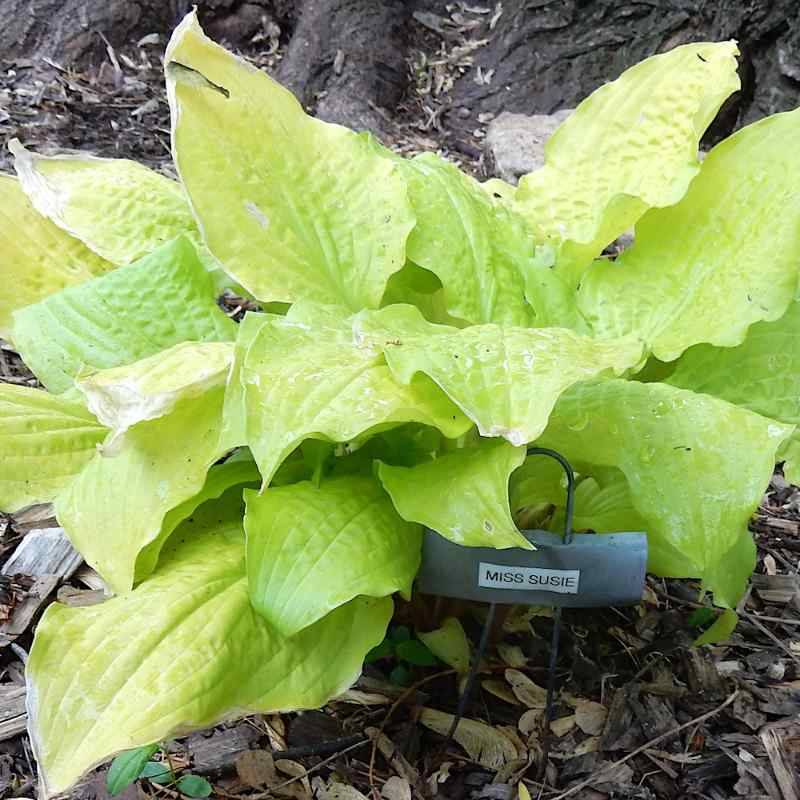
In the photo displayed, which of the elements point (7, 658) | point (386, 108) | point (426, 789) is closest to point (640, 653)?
point (426, 789)

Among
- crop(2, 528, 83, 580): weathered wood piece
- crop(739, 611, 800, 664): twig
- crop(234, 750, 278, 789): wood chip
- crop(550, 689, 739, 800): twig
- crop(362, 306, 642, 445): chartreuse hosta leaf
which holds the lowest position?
crop(739, 611, 800, 664): twig

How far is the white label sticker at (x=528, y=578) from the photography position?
94 cm

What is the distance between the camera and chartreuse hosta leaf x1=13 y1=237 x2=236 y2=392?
3.67 feet

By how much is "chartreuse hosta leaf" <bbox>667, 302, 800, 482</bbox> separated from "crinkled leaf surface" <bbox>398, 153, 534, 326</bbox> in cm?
23

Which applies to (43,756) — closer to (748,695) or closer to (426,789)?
(426,789)

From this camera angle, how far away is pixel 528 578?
37.1 inches

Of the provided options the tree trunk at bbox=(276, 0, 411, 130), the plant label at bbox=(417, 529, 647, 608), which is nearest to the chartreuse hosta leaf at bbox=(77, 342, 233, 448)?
the plant label at bbox=(417, 529, 647, 608)

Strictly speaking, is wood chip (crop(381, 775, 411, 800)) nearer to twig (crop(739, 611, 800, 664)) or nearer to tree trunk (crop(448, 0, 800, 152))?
twig (crop(739, 611, 800, 664))

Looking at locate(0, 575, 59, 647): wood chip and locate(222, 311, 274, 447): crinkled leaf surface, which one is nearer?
locate(222, 311, 274, 447): crinkled leaf surface

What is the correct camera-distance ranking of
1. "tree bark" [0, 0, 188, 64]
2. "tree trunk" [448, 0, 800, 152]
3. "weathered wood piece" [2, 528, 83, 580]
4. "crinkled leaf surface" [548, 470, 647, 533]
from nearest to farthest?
"crinkled leaf surface" [548, 470, 647, 533]
"weathered wood piece" [2, 528, 83, 580]
"tree trunk" [448, 0, 800, 152]
"tree bark" [0, 0, 188, 64]

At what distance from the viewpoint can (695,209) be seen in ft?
3.73

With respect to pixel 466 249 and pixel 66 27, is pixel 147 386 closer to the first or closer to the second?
pixel 466 249

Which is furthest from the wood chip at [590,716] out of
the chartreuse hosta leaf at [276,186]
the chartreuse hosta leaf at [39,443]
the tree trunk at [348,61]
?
the tree trunk at [348,61]

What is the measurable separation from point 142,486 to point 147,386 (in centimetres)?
15
